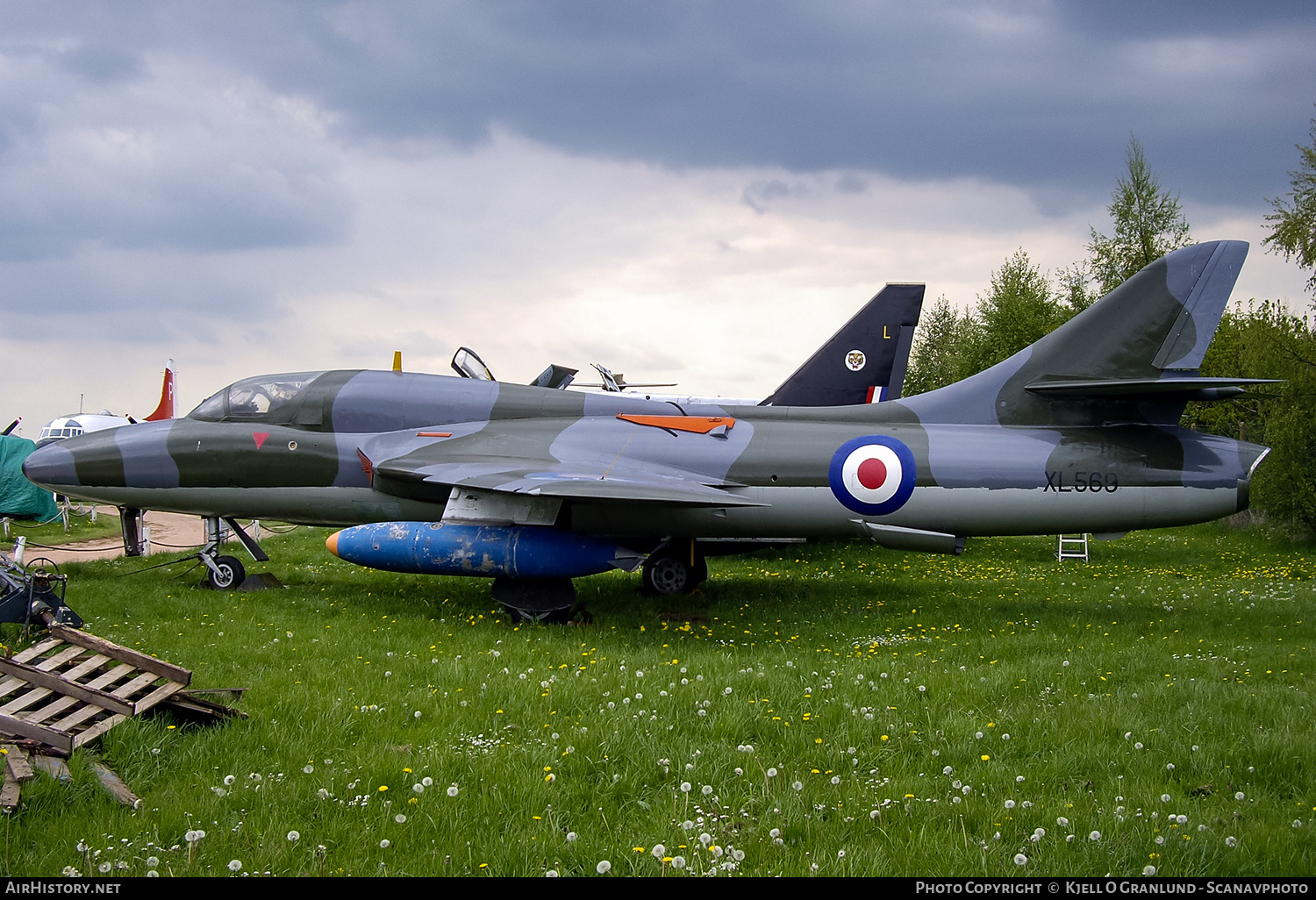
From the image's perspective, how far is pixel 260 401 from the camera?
11086mm

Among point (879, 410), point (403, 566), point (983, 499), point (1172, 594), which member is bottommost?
point (1172, 594)

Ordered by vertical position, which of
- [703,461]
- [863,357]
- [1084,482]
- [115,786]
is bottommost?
[115,786]

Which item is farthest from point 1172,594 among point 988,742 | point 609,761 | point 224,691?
point 224,691

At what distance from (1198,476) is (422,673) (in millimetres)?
8817

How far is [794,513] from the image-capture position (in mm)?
9773

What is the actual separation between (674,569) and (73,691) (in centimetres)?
795

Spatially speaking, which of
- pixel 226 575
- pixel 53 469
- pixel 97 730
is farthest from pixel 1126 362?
pixel 53 469

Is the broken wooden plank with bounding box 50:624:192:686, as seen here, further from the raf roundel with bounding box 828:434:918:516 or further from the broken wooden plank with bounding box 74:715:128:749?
the raf roundel with bounding box 828:434:918:516

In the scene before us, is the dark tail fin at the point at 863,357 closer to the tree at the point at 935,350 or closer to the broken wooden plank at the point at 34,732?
the broken wooden plank at the point at 34,732

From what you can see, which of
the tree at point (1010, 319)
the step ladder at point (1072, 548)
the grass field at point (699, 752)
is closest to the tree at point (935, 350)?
the tree at point (1010, 319)

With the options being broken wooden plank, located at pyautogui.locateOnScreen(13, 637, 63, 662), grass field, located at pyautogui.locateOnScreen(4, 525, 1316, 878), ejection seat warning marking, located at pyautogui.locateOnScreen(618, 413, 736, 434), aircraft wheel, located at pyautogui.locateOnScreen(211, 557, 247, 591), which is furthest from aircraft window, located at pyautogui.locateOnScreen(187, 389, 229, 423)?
broken wooden plank, located at pyautogui.locateOnScreen(13, 637, 63, 662)

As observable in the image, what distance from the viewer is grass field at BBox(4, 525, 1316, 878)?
3629 millimetres

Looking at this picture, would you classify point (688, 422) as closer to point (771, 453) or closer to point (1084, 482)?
point (771, 453)

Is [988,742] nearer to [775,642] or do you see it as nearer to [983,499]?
[775,642]
